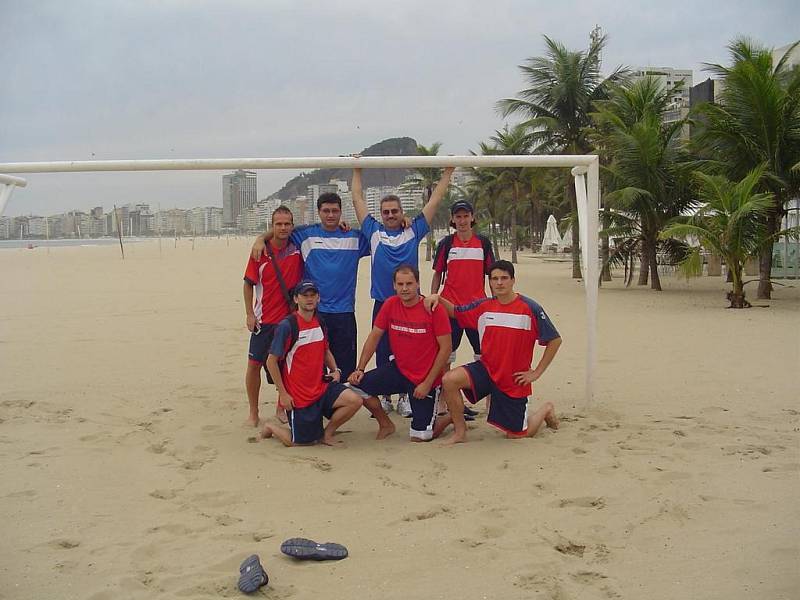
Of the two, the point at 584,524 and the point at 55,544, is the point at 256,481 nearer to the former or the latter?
the point at 55,544

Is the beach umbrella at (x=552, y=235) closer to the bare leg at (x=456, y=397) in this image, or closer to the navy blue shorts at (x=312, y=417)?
the bare leg at (x=456, y=397)

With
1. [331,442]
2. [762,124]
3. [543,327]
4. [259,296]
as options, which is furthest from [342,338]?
[762,124]

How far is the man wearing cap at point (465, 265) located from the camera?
16.8 feet

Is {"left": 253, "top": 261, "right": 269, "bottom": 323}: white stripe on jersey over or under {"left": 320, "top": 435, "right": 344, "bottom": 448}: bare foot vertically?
over

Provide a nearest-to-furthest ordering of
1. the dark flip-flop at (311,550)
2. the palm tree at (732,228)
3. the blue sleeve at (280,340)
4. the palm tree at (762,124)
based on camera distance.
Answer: the dark flip-flop at (311,550), the blue sleeve at (280,340), the palm tree at (732,228), the palm tree at (762,124)

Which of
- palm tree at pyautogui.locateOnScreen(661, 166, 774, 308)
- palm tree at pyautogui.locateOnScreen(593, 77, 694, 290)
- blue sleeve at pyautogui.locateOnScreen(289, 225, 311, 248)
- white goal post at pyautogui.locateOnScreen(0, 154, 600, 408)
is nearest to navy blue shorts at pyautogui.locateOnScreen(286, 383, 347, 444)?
blue sleeve at pyautogui.locateOnScreen(289, 225, 311, 248)

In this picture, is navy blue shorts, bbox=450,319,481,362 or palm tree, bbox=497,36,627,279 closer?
navy blue shorts, bbox=450,319,481,362

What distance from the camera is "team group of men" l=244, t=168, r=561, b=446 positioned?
448 centimetres

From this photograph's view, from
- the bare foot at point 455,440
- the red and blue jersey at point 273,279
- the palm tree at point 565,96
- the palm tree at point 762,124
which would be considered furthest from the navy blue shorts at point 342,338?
the palm tree at point 565,96

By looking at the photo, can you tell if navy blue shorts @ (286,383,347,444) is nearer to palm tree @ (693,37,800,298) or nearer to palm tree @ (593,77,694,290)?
palm tree @ (693,37,800,298)

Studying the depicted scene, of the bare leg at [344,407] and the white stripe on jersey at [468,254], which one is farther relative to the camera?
the white stripe on jersey at [468,254]

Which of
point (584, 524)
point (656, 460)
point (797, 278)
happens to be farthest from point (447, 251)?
point (797, 278)

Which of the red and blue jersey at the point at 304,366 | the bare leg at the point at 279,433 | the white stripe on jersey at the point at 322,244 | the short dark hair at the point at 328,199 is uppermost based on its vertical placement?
the short dark hair at the point at 328,199

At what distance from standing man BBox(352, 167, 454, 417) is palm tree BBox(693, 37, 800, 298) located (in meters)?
9.18
